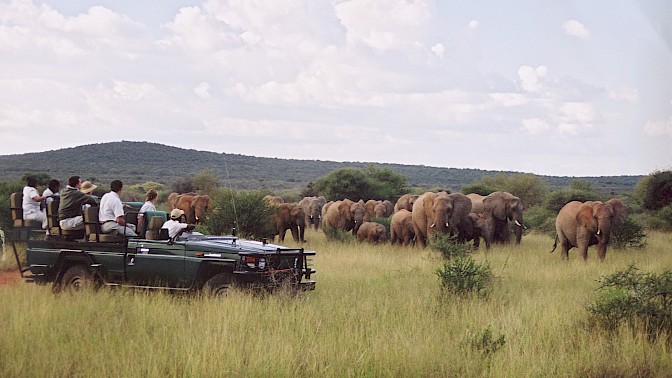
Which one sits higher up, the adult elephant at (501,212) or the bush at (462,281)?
the adult elephant at (501,212)

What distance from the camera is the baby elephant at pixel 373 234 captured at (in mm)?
30094

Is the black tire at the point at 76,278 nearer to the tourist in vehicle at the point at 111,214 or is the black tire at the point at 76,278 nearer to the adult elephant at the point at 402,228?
the tourist in vehicle at the point at 111,214

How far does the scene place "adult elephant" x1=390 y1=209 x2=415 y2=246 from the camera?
29844 millimetres

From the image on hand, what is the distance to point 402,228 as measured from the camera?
2998cm

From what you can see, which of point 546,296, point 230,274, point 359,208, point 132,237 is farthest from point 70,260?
point 359,208

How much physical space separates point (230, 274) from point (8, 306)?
10.2 feet

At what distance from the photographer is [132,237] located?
12.9 metres

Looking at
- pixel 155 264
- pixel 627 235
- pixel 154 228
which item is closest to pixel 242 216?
pixel 627 235

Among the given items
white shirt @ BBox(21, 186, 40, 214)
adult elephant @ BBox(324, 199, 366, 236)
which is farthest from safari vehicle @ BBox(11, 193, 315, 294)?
adult elephant @ BBox(324, 199, 366, 236)

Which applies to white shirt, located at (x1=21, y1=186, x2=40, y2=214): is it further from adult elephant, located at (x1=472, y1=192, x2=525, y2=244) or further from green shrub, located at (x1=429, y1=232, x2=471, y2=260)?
adult elephant, located at (x1=472, y1=192, x2=525, y2=244)

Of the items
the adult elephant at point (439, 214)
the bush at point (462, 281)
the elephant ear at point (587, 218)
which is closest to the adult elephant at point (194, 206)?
the adult elephant at point (439, 214)

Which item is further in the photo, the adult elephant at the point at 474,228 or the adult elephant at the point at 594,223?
the adult elephant at the point at 474,228

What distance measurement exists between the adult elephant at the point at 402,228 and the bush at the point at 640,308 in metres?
17.8

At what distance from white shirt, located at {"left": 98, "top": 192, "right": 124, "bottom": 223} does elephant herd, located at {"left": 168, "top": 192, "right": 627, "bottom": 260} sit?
13485 mm
